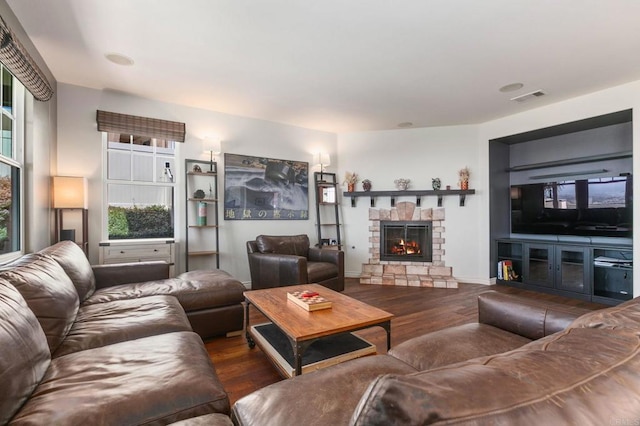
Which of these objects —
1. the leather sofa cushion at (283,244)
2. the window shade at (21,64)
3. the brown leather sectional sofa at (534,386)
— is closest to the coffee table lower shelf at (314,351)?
the brown leather sectional sofa at (534,386)

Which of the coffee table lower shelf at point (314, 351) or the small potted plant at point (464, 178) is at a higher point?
the small potted plant at point (464, 178)

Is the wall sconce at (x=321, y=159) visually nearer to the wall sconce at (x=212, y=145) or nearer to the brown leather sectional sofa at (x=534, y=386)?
the wall sconce at (x=212, y=145)

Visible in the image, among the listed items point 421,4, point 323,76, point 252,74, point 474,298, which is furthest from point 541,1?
point 474,298

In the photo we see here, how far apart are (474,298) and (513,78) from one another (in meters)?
2.57

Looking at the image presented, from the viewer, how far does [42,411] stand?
2.94 ft

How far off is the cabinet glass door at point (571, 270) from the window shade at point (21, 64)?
5655mm

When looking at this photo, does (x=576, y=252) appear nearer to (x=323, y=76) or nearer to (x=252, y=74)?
(x=323, y=76)

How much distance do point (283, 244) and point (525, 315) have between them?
9.60ft

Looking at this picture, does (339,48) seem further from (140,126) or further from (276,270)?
(140,126)

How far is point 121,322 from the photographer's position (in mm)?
1666

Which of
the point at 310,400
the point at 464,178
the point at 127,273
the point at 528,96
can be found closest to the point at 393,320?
the point at 310,400

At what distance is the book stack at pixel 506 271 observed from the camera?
4387 mm

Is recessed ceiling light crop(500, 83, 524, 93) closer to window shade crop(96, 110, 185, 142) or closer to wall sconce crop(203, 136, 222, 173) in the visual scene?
wall sconce crop(203, 136, 222, 173)

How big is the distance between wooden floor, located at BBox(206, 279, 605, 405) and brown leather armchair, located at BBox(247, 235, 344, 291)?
0.43 metres
